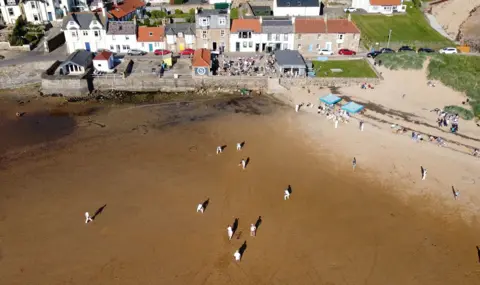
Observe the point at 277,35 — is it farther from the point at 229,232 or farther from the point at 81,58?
the point at 229,232

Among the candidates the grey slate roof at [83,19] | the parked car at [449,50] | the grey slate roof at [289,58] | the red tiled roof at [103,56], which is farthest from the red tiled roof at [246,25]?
the parked car at [449,50]

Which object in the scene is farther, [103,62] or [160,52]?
[160,52]

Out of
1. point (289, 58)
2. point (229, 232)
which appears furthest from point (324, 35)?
point (229, 232)

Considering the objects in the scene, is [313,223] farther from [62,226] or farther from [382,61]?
[382,61]

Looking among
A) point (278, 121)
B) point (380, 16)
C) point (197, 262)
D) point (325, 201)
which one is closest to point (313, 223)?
point (325, 201)

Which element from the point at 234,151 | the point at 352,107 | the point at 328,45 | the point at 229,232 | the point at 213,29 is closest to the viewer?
the point at 229,232

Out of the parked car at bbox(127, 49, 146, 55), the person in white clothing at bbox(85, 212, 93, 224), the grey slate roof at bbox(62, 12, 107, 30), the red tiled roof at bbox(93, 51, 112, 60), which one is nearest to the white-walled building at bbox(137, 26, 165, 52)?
the parked car at bbox(127, 49, 146, 55)

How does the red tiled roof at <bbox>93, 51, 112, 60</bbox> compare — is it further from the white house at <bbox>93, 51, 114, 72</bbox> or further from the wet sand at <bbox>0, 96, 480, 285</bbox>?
the wet sand at <bbox>0, 96, 480, 285</bbox>
